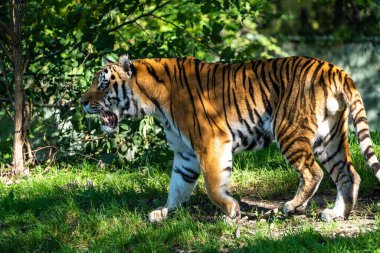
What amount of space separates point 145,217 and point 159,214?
0.46 ft

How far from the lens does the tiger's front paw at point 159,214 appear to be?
586 cm

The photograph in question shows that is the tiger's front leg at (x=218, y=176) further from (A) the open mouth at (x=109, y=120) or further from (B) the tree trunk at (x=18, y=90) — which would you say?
(B) the tree trunk at (x=18, y=90)

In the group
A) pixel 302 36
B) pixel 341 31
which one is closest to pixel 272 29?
pixel 302 36

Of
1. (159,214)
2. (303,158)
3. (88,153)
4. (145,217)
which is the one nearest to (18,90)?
(88,153)

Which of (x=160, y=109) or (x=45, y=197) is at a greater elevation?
(x=160, y=109)

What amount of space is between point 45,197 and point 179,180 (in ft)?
4.18

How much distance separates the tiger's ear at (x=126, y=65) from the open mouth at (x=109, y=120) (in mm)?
377

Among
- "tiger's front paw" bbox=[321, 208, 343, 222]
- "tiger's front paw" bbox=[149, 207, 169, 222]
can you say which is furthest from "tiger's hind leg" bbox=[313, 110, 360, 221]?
"tiger's front paw" bbox=[149, 207, 169, 222]

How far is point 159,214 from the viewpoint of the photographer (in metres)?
5.93

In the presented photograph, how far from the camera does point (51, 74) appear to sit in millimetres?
8211

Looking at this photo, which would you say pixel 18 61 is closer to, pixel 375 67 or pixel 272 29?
pixel 375 67

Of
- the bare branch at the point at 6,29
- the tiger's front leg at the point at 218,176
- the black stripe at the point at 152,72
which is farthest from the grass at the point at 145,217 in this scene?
the bare branch at the point at 6,29

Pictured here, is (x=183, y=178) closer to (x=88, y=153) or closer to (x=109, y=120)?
(x=109, y=120)

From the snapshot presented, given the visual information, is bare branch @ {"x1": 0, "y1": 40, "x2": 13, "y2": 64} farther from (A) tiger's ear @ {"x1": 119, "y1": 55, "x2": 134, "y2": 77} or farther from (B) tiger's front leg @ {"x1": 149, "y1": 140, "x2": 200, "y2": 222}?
(B) tiger's front leg @ {"x1": 149, "y1": 140, "x2": 200, "y2": 222}
